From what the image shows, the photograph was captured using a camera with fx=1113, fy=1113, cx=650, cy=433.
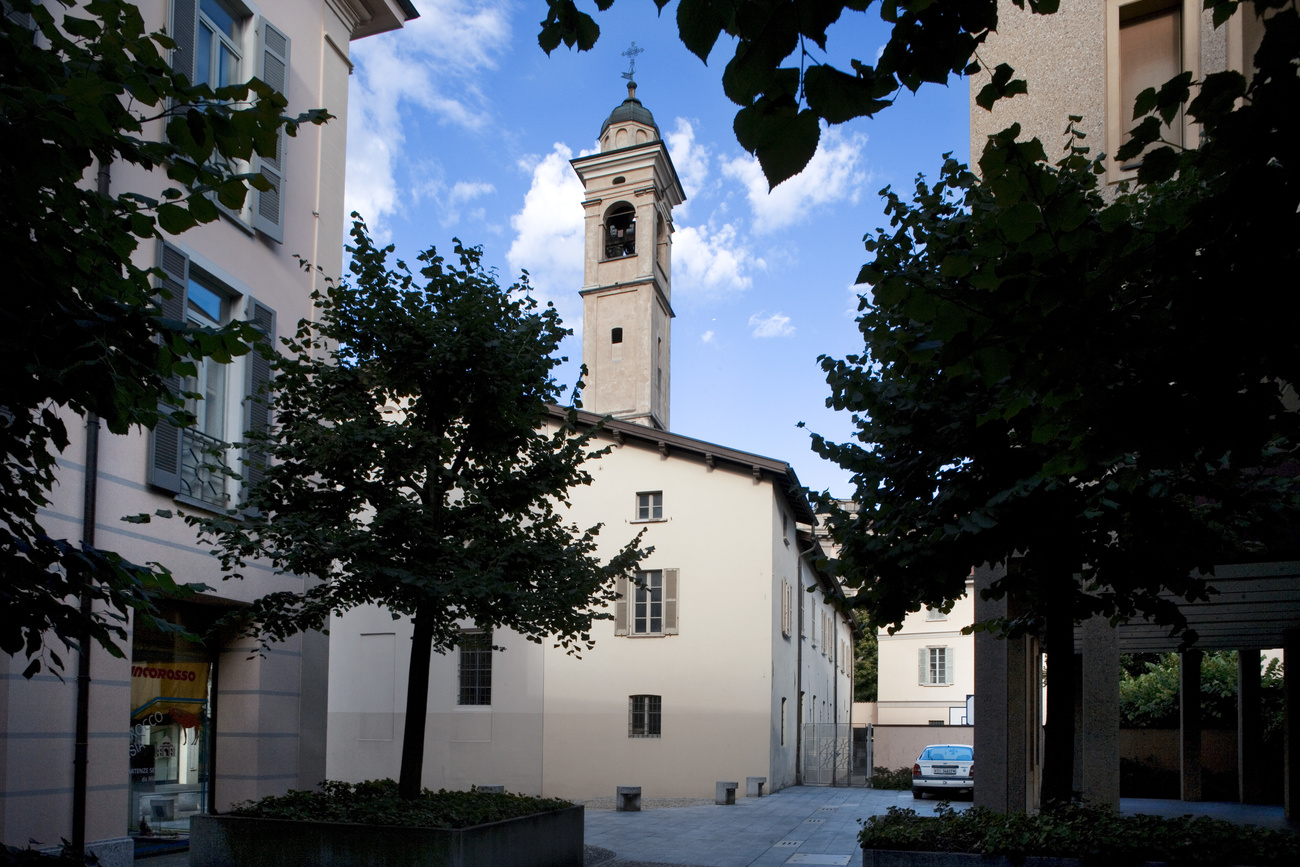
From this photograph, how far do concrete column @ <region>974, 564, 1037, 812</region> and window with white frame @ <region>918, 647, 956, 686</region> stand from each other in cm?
3397

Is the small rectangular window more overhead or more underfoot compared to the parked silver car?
more overhead

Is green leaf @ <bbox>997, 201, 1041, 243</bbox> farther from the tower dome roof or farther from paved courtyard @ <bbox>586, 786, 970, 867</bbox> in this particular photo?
the tower dome roof

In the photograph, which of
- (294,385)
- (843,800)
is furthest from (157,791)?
(843,800)

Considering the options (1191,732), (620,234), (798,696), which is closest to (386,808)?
(798,696)

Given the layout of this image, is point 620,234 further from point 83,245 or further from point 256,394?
point 83,245

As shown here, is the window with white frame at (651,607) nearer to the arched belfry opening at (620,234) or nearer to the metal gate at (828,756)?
the metal gate at (828,756)

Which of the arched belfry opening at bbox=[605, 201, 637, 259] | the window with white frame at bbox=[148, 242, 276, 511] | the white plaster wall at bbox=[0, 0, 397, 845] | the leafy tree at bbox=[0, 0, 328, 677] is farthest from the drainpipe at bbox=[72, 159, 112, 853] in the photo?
the arched belfry opening at bbox=[605, 201, 637, 259]

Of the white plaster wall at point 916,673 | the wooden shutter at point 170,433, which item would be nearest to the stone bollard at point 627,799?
the wooden shutter at point 170,433

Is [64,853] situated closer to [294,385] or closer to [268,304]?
[294,385]

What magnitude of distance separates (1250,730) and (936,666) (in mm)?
20988

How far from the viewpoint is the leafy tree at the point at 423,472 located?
38.4 ft

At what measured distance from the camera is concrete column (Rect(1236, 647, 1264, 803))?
2514 centimetres

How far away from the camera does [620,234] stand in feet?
147

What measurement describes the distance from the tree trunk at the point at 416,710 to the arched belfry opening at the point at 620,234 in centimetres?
3338
